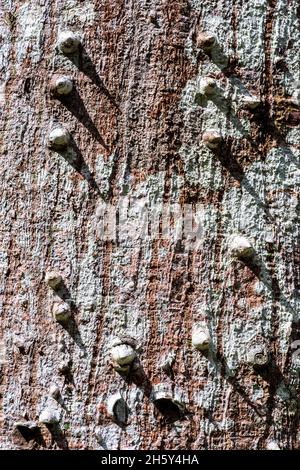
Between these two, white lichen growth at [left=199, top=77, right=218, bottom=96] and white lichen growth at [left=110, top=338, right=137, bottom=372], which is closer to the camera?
white lichen growth at [left=110, top=338, right=137, bottom=372]

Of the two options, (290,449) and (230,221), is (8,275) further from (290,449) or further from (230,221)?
(290,449)

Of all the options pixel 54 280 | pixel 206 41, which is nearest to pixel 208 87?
pixel 206 41

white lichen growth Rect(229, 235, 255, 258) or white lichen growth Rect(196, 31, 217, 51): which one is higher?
white lichen growth Rect(196, 31, 217, 51)

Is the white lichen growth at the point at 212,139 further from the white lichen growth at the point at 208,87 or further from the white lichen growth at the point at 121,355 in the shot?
the white lichen growth at the point at 121,355

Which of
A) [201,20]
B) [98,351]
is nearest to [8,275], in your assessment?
[98,351]

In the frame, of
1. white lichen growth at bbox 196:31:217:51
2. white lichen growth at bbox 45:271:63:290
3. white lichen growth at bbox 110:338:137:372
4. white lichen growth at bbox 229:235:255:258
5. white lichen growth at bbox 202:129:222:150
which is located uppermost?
white lichen growth at bbox 196:31:217:51

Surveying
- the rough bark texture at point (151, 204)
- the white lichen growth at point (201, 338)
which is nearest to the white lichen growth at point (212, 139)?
the rough bark texture at point (151, 204)

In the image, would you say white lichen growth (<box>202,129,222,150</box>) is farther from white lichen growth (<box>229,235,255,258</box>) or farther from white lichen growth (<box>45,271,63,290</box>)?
white lichen growth (<box>45,271,63,290</box>)

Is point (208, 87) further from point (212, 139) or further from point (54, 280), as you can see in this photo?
point (54, 280)

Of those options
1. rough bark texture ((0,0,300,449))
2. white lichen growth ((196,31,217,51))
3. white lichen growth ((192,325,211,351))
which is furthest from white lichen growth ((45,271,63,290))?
white lichen growth ((196,31,217,51))
